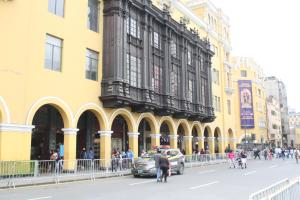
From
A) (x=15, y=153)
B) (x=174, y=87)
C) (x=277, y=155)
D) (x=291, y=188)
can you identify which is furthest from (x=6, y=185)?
(x=277, y=155)

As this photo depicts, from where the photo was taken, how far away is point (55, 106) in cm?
2278

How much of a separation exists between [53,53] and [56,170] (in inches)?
306

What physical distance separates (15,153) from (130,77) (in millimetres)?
11343

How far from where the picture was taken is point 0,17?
63.2 feet

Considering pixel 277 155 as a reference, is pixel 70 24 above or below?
above

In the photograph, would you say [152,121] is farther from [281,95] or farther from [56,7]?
[281,95]

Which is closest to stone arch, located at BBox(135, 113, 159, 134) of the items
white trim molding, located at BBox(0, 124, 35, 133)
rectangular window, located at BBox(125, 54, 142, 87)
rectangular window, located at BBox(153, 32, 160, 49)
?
rectangular window, located at BBox(125, 54, 142, 87)

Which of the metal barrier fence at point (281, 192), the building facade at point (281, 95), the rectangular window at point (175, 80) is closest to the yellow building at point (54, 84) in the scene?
the rectangular window at point (175, 80)

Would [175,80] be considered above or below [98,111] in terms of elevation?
above

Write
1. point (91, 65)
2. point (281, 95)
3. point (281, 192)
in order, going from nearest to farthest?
point (281, 192) → point (91, 65) → point (281, 95)

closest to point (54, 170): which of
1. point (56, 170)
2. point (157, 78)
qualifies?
point (56, 170)

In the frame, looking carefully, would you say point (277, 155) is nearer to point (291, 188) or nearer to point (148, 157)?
point (148, 157)

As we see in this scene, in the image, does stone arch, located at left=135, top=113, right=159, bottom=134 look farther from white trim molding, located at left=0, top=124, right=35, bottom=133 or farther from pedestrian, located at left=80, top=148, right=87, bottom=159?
white trim molding, located at left=0, top=124, right=35, bottom=133

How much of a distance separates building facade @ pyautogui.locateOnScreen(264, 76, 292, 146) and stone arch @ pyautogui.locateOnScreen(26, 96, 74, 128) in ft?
303
